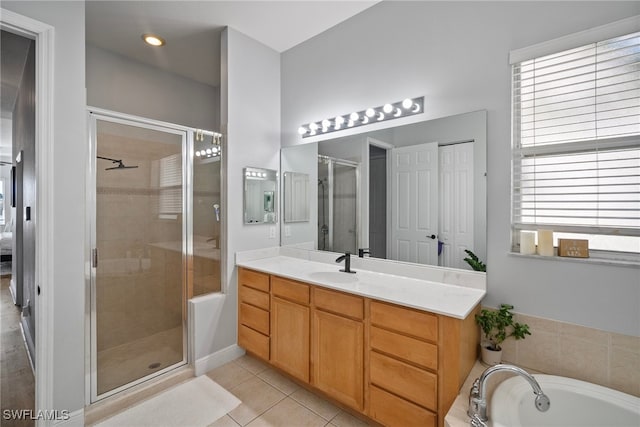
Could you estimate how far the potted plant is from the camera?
162 cm

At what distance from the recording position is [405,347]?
153 centimetres

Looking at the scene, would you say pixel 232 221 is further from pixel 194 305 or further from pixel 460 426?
pixel 460 426

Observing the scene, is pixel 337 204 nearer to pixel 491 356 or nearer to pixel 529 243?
pixel 529 243

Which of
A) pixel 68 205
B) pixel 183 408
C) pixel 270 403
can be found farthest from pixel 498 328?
pixel 68 205

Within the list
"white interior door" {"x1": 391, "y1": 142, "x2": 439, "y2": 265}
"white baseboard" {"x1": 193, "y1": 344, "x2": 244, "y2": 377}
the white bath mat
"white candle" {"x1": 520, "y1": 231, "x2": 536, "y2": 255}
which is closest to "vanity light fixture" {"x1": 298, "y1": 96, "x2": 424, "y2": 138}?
"white interior door" {"x1": 391, "y1": 142, "x2": 439, "y2": 265}

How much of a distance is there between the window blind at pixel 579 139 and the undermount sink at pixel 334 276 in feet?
3.81

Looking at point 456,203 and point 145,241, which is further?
point 145,241

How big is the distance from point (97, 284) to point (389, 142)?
95.6 inches

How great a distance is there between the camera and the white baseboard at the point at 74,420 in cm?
170

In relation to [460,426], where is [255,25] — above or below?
above

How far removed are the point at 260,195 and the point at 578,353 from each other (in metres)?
2.55

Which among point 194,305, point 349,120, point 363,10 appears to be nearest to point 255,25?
point 363,10

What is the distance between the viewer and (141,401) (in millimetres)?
2041

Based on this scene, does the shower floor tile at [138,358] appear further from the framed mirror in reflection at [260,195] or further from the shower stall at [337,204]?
the shower stall at [337,204]
